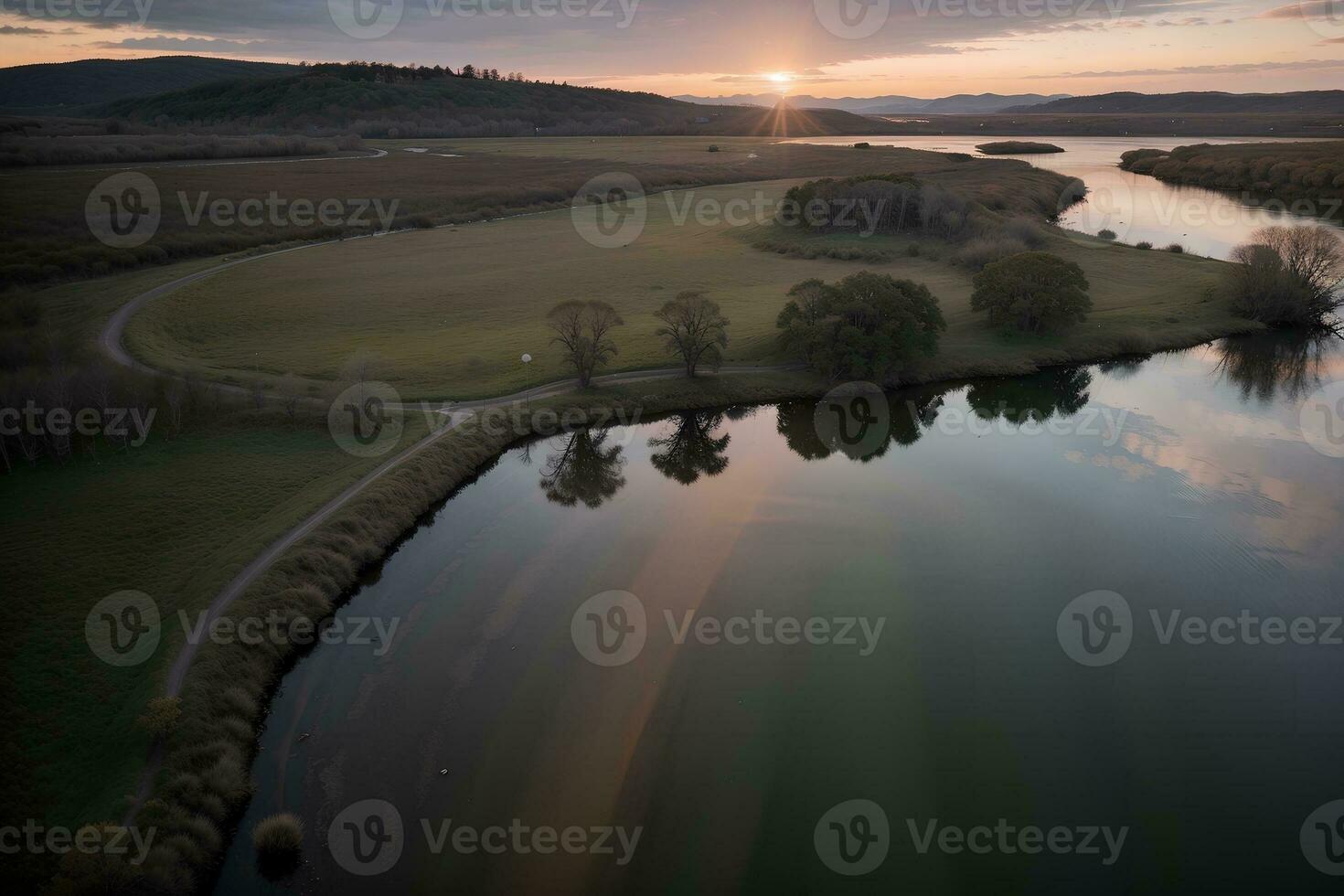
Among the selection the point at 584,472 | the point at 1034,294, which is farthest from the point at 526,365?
the point at 1034,294

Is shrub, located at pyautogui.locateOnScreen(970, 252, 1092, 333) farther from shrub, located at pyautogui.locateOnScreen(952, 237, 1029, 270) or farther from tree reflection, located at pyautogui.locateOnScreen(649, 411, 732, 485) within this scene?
tree reflection, located at pyautogui.locateOnScreen(649, 411, 732, 485)

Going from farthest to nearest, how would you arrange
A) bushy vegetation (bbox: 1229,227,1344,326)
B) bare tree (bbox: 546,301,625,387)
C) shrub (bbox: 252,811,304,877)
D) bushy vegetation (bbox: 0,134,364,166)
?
bushy vegetation (bbox: 0,134,364,166) < bushy vegetation (bbox: 1229,227,1344,326) < bare tree (bbox: 546,301,625,387) < shrub (bbox: 252,811,304,877)

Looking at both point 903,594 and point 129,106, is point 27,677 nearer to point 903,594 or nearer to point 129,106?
point 903,594

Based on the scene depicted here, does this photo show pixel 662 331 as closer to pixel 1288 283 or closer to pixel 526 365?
pixel 526 365

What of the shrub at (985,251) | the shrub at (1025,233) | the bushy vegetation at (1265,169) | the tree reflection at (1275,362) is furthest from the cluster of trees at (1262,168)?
the shrub at (985,251)

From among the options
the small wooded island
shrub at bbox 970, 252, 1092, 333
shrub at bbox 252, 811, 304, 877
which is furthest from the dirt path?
the small wooded island

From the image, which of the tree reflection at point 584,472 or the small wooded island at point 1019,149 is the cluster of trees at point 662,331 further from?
the small wooded island at point 1019,149
